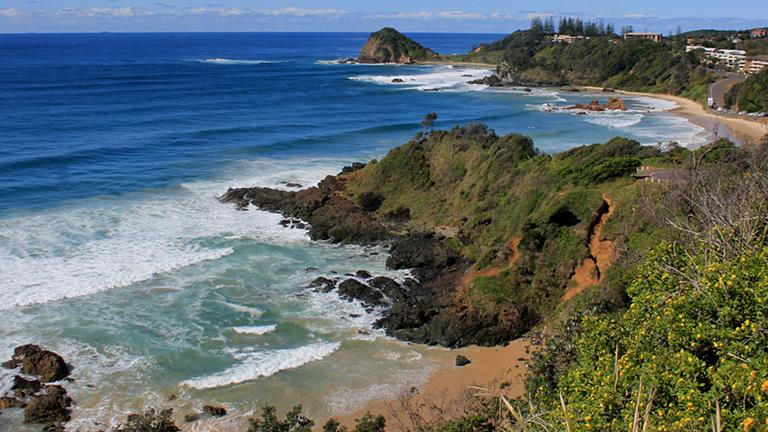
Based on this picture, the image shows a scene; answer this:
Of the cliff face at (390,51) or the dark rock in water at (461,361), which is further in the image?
the cliff face at (390,51)

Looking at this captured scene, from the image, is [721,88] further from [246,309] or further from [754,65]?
[246,309]

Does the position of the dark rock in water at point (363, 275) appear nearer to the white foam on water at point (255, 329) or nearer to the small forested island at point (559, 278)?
the small forested island at point (559, 278)

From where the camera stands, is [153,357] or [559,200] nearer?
[153,357]

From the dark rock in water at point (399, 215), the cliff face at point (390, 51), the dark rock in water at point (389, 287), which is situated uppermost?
the cliff face at point (390, 51)

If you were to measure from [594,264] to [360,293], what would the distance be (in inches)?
312

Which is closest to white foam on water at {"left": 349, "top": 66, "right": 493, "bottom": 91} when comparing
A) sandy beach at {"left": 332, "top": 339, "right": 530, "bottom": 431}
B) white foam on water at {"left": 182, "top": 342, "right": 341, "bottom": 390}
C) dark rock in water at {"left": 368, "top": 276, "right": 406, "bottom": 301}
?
dark rock in water at {"left": 368, "top": 276, "right": 406, "bottom": 301}

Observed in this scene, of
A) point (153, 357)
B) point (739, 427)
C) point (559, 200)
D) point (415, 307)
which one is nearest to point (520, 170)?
point (559, 200)

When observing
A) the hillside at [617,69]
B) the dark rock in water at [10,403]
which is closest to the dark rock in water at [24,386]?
the dark rock in water at [10,403]

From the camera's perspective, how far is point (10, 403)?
56.8 feet

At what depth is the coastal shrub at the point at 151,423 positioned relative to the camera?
49.0 ft

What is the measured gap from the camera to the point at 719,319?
31.6 feet

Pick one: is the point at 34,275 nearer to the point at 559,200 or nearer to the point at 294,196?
the point at 294,196

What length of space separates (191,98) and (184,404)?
209ft

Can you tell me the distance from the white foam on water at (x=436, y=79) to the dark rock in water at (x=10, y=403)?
270 ft
